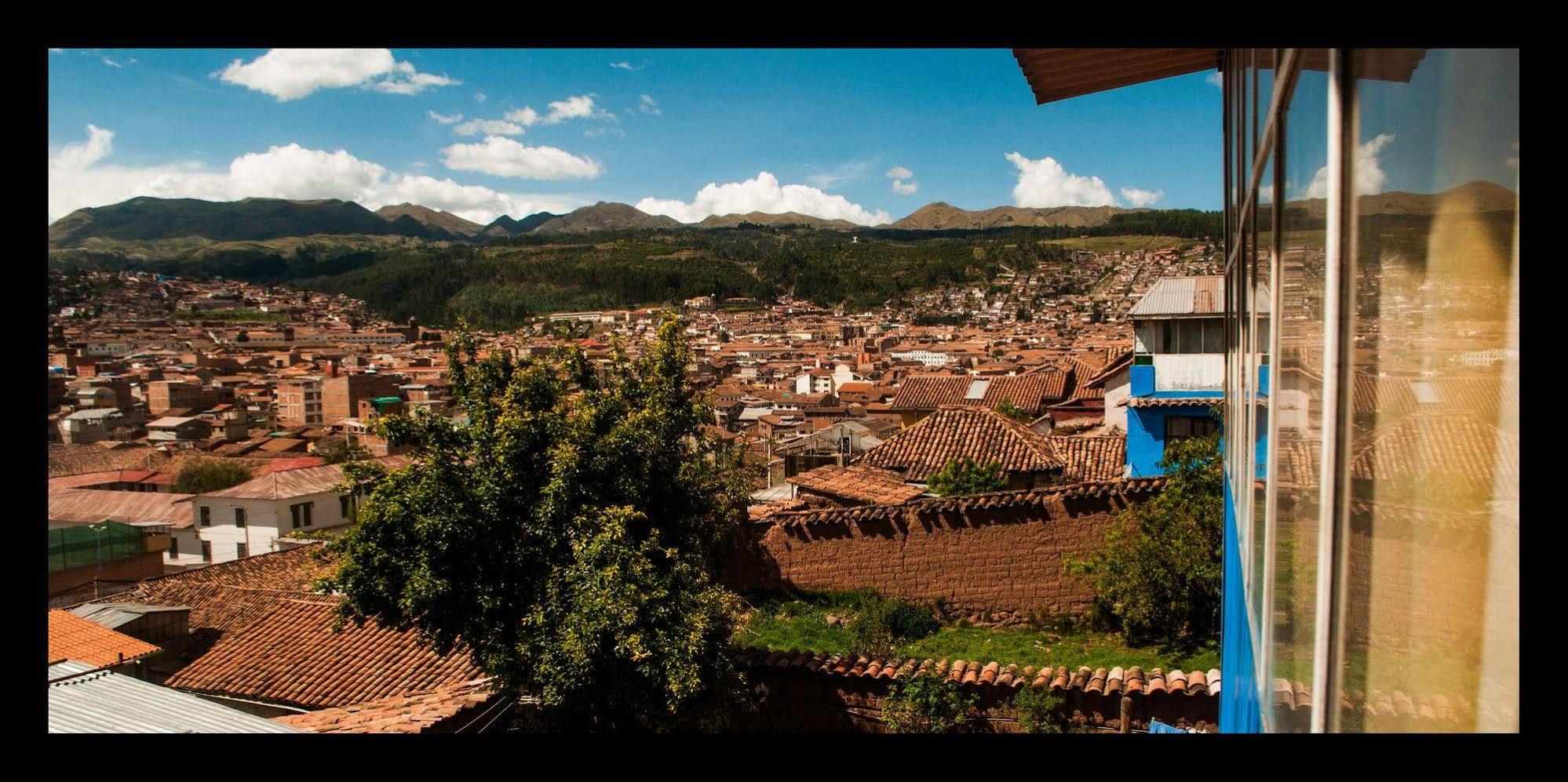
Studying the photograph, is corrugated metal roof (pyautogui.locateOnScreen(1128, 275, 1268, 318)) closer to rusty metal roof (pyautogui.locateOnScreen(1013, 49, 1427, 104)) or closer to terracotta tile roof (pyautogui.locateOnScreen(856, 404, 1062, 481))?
terracotta tile roof (pyautogui.locateOnScreen(856, 404, 1062, 481))

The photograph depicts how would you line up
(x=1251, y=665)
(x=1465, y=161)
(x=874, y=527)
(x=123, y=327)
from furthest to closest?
(x=123, y=327) < (x=874, y=527) < (x=1251, y=665) < (x=1465, y=161)

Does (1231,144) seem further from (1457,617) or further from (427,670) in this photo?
(427,670)

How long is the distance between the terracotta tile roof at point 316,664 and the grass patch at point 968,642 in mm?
3298

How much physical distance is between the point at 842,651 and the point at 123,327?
83936mm

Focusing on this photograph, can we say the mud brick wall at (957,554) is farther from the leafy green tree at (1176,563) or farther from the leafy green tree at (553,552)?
the leafy green tree at (553,552)

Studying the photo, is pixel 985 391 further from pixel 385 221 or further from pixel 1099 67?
pixel 385 221

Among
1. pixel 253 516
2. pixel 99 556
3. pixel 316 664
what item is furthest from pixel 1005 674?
pixel 253 516

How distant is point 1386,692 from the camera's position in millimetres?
882

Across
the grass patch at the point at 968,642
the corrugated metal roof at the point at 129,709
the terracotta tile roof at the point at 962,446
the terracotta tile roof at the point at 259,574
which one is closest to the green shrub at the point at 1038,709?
the grass patch at the point at 968,642

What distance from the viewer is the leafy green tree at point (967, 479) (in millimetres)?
12562

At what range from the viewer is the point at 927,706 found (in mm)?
6547

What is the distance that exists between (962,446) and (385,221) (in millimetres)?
181831

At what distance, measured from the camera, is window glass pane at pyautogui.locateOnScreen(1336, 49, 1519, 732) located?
59 centimetres
